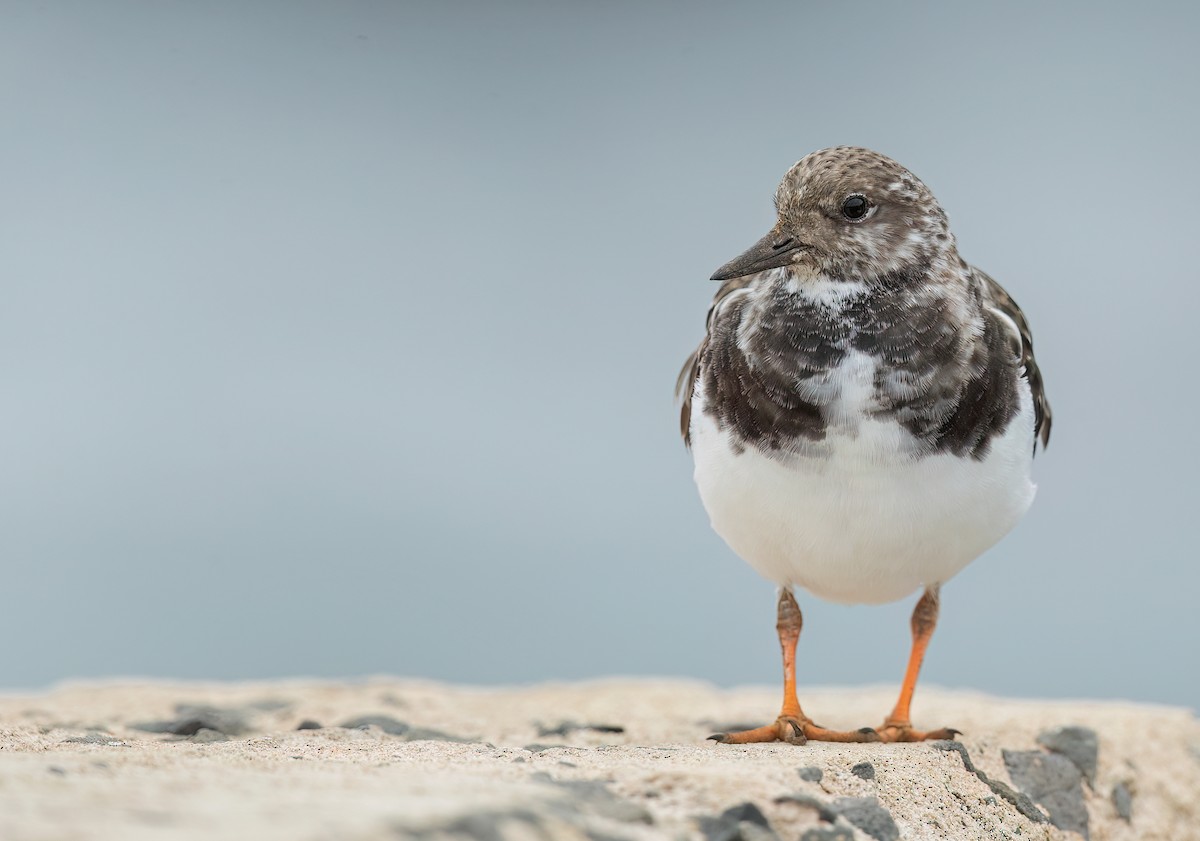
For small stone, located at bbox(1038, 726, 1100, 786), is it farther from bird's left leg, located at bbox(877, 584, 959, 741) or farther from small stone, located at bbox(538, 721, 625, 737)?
small stone, located at bbox(538, 721, 625, 737)

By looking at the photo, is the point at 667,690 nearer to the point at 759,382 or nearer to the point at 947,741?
the point at 947,741

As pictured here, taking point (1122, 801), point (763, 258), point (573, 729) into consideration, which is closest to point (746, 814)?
point (763, 258)

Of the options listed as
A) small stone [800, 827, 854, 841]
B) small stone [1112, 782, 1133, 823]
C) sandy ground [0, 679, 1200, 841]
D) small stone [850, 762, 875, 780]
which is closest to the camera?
sandy ground [0, 679, 1200, 841]

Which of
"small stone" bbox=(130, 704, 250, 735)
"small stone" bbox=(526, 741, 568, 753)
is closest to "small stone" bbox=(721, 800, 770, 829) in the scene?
"small stone" bbox=(526, 741, 568, 753)

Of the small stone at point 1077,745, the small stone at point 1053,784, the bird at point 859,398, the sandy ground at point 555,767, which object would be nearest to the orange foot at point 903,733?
the bird at point 859,398

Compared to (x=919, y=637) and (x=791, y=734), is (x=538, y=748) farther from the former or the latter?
(x=919, y=637)

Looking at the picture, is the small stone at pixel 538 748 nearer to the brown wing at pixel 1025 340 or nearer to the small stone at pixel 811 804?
the small stone at pixel 811 804
